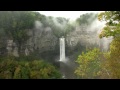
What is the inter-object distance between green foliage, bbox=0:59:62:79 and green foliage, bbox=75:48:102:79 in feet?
3.48

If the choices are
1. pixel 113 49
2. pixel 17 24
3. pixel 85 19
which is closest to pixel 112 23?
pixel 113 49

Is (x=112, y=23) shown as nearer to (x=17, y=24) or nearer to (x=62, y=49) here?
(x=62, y=49)

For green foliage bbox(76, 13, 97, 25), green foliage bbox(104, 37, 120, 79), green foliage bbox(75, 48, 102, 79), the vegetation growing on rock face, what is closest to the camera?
the vegetation growing on rock face

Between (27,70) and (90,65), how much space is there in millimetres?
2884

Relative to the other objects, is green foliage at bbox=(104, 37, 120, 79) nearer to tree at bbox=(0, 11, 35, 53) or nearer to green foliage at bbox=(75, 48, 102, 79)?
green foliage at bbox=(75, 48, 102, 79)

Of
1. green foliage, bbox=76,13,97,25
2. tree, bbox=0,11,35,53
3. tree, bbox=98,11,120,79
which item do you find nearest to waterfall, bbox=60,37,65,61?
green foliage, bbox=76,13,97,25

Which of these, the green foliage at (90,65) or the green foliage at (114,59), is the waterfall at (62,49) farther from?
the green foliage at (114,59)

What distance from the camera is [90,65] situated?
356 inches

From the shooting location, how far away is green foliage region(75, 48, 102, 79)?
887 cm

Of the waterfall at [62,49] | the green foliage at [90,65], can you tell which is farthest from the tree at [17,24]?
the green foliage at [90,65]

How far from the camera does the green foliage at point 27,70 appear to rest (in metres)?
8.88
